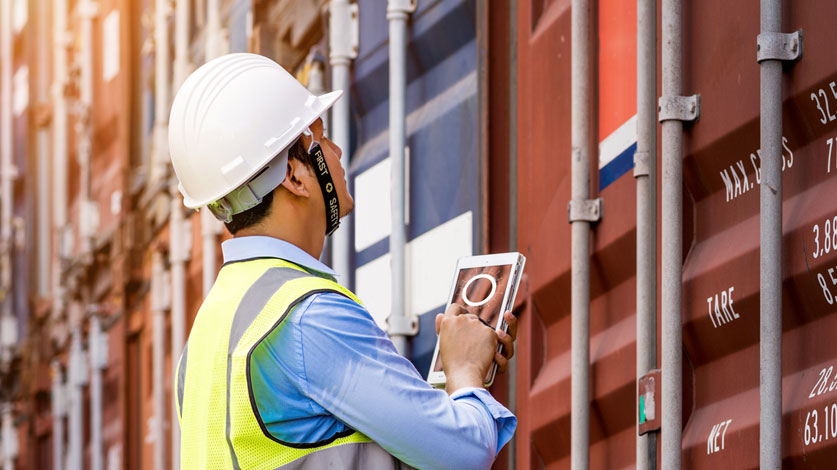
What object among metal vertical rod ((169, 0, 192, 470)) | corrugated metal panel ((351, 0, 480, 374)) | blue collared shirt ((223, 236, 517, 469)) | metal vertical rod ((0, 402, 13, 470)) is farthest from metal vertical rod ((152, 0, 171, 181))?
blue collared shirt ((223, 236, 517, 469))

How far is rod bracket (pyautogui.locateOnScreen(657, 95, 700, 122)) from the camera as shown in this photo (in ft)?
10.2

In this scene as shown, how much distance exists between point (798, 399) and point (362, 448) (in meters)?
0.77

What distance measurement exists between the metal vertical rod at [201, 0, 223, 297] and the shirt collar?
355cm

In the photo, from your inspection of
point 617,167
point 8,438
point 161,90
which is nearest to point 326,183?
point 617,167

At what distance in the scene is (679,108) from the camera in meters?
3.10

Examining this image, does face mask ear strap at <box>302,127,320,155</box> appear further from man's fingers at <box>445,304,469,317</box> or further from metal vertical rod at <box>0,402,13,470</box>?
metal vertical rod at <box>0,402,13,470</box>

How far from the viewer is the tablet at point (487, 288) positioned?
2695mm

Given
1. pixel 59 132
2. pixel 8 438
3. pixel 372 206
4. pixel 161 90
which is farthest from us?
→ pixel 8 438

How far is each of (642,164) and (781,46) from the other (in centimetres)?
52

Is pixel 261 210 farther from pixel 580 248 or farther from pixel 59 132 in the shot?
pixel 59 132

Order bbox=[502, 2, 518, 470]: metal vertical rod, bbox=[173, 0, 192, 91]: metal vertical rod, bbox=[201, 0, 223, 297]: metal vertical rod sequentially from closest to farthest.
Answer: bbox=[502, 2, 518, 470]: metal vertical rod
bbox=[201, 0, 223, 297]: metal vertical rod
bbox=[173, 0, 192, 91]: metal vertical rod

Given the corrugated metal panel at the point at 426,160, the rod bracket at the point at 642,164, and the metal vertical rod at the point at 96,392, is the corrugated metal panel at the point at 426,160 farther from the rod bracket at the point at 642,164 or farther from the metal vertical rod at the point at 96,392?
the metal vertical rod at the point at 96,392

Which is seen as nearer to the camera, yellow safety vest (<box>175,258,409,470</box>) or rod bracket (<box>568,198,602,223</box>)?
yellow safety vest (<box>175,258,409,470</box>)

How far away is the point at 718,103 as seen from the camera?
304cm
